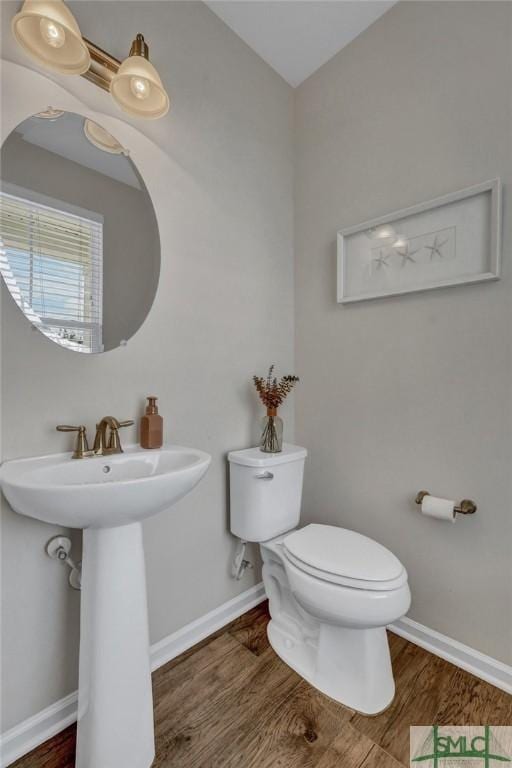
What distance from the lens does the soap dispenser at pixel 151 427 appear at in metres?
1.21

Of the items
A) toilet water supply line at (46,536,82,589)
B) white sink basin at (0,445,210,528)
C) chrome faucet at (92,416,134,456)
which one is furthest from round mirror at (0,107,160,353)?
toilet water supply line at (46,536,82,589)

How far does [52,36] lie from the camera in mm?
965

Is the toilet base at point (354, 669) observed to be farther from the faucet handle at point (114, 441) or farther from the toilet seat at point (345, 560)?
the faucet handle at point (114, 441)

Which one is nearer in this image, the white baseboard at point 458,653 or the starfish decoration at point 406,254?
the white baseboard at point 458,653

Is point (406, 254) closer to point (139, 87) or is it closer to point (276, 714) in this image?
point (139, 87)

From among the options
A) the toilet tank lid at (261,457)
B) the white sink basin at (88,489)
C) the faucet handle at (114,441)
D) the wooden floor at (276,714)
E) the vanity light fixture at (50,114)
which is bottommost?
the wooden floor at (276,714)

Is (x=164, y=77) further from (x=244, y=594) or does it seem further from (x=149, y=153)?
(x=244, y=594)

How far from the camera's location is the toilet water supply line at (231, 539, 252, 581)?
158 cm

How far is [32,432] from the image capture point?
1030mm

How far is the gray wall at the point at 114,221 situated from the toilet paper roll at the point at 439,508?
1.25 metres

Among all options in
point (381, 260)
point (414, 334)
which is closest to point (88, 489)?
point (414, 334)

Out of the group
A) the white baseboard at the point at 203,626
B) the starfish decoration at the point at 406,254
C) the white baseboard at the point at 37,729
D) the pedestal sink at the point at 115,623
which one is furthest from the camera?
the starfish decoration at the point at 406,254

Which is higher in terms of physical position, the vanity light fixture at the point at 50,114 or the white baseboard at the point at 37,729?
the vanity light fixture at the point at 50,114

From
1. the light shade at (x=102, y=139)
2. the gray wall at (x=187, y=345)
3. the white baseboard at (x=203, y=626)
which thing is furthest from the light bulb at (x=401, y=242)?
the white baseboard at (x=203, y=626)
